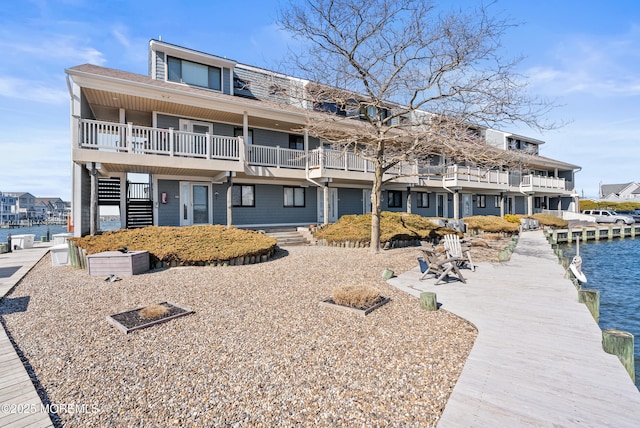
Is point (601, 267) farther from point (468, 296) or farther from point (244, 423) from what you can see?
point (244, 423)

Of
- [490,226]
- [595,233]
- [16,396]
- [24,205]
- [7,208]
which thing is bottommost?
[16,396]

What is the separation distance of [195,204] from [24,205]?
4328 inches

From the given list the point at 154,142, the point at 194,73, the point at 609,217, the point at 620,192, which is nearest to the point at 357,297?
the point at 154,142

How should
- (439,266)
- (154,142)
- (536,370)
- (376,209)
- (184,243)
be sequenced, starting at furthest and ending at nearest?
(154,142) → (376,209) → (184,243) → (439,266) → (536,370)

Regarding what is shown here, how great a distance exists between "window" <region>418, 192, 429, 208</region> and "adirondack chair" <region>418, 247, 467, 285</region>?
60.0 feet

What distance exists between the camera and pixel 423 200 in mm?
26562

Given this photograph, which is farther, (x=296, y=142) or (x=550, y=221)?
(x=550, y=221)

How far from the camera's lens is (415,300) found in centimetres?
673

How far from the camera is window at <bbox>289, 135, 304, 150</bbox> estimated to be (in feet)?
62.7

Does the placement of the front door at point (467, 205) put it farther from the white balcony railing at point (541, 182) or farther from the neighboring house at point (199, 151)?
the neighboring house at point (199, 151)

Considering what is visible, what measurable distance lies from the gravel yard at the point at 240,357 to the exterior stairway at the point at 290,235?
7264mm

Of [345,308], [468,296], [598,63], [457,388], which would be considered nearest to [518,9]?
[598,63]

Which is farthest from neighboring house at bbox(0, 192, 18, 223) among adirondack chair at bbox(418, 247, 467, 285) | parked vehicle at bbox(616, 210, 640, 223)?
parked vehicle at bbox(616, 210, 640, 223)

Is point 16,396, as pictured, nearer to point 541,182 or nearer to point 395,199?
point 395,199
